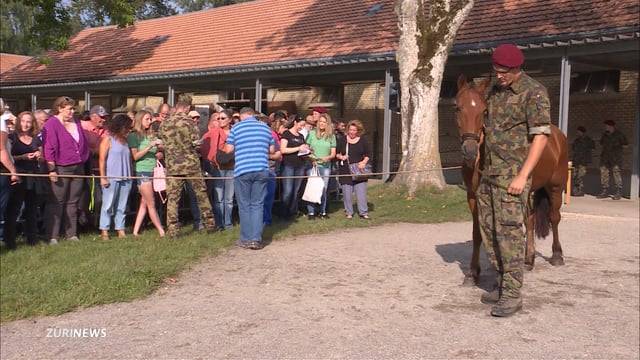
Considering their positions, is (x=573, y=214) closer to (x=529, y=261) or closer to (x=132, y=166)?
(x=529, y=261)

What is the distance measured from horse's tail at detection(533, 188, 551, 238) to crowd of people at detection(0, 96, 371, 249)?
342 centimetres

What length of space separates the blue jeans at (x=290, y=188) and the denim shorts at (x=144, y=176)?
7.86ft

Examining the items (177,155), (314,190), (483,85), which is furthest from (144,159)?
(483,85)

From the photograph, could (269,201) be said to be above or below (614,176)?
below

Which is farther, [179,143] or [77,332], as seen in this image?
[179,143]

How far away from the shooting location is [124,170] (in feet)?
27.2

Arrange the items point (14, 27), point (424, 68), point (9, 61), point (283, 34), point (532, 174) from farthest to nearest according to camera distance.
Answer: point (14, 27), point (9, 61), point (283, 34), point (424, 68), point (532, 174)

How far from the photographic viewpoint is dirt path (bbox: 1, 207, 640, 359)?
14.8 feet

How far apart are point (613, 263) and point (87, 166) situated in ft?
23.3

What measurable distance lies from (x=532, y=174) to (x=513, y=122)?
0.76 m

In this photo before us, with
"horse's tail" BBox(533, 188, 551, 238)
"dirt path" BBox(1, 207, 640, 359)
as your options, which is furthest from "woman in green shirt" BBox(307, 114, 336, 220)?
"horse's tail" BBox(533, 188, 551, 238)

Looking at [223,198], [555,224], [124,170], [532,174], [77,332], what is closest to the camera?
[77,332]

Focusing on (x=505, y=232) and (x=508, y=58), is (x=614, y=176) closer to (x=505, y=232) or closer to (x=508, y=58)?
(x=505, y=232)

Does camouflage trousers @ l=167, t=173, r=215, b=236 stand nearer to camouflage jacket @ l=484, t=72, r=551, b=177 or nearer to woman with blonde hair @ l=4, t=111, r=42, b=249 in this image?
woman with blonde hair @ l=4, t=111, r=42, b=249
